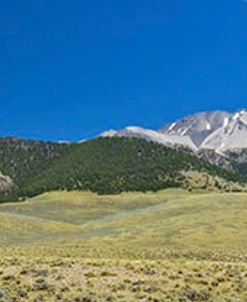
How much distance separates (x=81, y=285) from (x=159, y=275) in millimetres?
5014

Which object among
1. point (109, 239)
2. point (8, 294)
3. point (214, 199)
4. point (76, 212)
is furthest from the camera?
point (76, 212)

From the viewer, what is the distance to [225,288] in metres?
35.0

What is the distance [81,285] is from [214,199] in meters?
146

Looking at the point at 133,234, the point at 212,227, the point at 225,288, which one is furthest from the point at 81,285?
the point at 212,227

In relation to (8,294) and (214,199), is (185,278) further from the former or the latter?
(214,199)

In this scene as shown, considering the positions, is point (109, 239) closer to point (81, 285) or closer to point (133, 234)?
point (133, 234)

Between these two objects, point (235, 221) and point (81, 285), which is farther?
point (235, 221)

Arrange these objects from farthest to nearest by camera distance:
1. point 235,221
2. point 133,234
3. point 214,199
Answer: point 214,199
point 235,221
point 133,234

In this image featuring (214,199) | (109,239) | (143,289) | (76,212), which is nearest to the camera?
(143,289)

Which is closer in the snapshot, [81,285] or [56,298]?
[56,298]

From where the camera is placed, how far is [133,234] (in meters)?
113

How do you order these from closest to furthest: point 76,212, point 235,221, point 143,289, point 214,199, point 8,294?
1. point 8,294
2. point 143,289
3. point 235,221
4. point 214,199
5. point 76,212

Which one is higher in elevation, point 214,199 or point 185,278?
point 214,199

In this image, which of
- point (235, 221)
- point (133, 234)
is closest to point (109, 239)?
point (133, 234)
